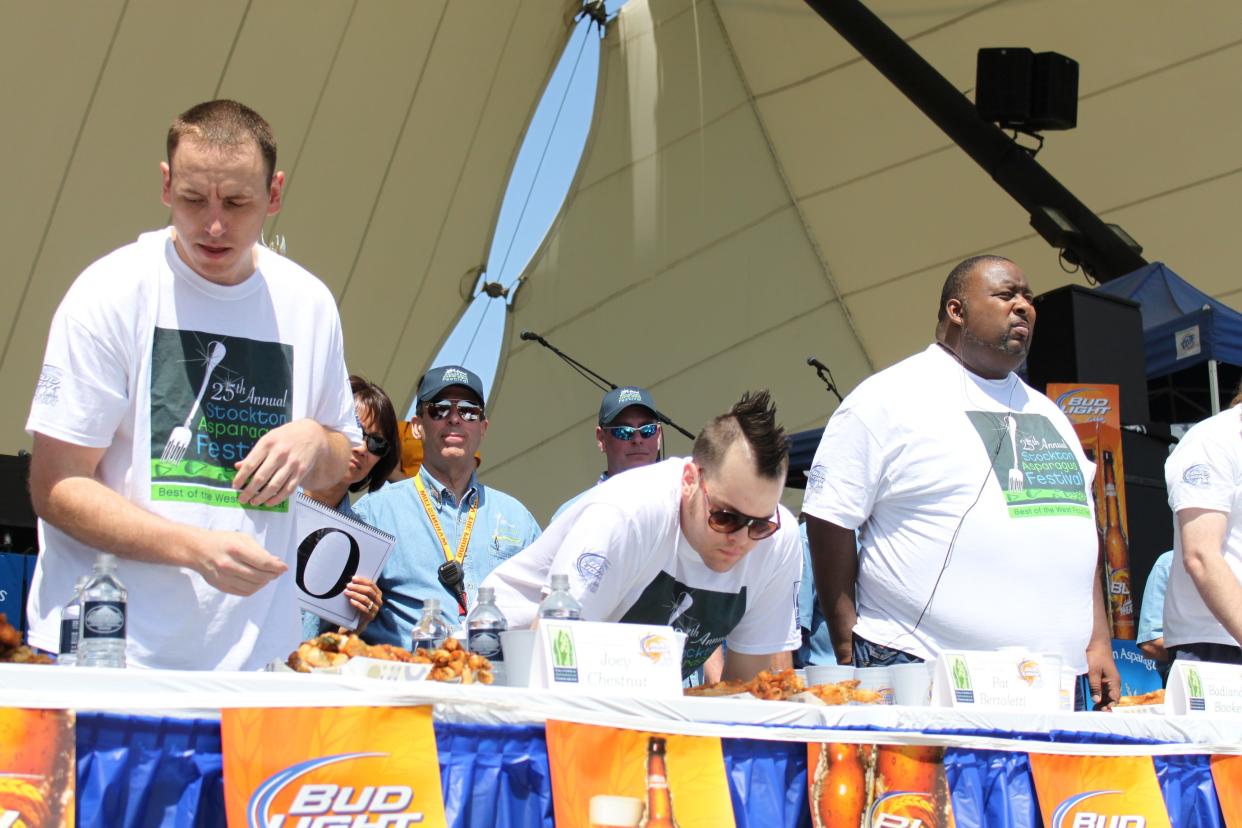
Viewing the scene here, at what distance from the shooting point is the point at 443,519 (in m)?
3.60

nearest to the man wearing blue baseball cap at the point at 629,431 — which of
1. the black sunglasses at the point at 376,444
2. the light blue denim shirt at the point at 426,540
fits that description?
the light blue denim shirt at the point at 426,540

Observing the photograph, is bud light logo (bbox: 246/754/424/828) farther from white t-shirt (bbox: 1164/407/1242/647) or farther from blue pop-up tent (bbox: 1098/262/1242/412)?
blue pop-up tent (bbox: 1098/262/1242/412)

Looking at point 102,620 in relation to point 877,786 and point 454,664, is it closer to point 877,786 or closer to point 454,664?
point 454,664

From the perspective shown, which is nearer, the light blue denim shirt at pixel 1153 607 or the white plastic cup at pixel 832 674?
the white plastic cup at pixel 832 674

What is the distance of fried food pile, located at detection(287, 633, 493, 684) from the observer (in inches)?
69.9

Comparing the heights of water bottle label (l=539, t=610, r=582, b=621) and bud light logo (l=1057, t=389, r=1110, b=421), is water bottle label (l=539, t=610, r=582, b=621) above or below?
below

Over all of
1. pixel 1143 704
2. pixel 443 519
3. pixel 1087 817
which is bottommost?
pixel 1087 817

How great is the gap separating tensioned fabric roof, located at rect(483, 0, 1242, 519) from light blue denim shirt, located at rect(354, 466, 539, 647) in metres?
5.49

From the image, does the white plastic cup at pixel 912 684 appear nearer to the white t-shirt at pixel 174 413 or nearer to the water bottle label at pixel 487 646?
the water bottle label at pixel 487 646

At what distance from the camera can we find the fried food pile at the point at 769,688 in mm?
2072

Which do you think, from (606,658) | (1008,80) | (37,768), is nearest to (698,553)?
(606,658)

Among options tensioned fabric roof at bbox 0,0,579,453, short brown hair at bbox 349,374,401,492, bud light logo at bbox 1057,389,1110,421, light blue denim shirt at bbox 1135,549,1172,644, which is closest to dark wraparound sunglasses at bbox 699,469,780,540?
short brown hair at bbox 349,374,401,492

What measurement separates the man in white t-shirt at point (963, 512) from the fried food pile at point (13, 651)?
162 cm

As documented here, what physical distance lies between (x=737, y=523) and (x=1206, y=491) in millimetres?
1204
